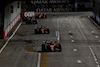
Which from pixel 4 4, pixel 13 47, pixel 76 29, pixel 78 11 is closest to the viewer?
pixel 13 47

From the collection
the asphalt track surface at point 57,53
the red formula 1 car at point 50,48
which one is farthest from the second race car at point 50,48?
the asphalt track surface at point 57,53

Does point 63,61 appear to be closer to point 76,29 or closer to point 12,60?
point 12,60

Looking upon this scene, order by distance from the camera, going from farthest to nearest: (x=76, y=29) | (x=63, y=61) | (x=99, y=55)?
(x=76, y=29)
(x=99, y=55)
(x=63, y=61)

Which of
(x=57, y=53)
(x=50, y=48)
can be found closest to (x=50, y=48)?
(x=50, y=48)

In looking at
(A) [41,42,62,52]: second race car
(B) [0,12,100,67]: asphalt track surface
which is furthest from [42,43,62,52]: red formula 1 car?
(B) [0,12,100,67]: asphalt track surface

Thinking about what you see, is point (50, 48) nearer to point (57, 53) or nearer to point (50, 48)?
point (50, 48)

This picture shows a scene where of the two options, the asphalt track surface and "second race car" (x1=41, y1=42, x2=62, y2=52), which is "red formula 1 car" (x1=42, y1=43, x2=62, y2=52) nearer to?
"second race car" (x1=41, y1=42, x2=62, y2=52)

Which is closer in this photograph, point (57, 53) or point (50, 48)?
point (57, 53)

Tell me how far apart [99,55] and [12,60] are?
12.8 metres

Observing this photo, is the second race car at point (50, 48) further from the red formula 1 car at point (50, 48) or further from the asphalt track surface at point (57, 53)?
the asphalt track surface at point (57, 53)

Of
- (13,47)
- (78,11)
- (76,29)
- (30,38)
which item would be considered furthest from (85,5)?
(13,47)

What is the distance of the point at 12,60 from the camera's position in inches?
1131

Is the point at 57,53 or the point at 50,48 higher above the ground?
the point at 50,48

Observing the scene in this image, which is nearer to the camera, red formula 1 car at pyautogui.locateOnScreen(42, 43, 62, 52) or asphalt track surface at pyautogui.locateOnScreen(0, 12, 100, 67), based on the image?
asphalt track surface at pyautogui.locateOnScreen(0, 12, 100, 67)
